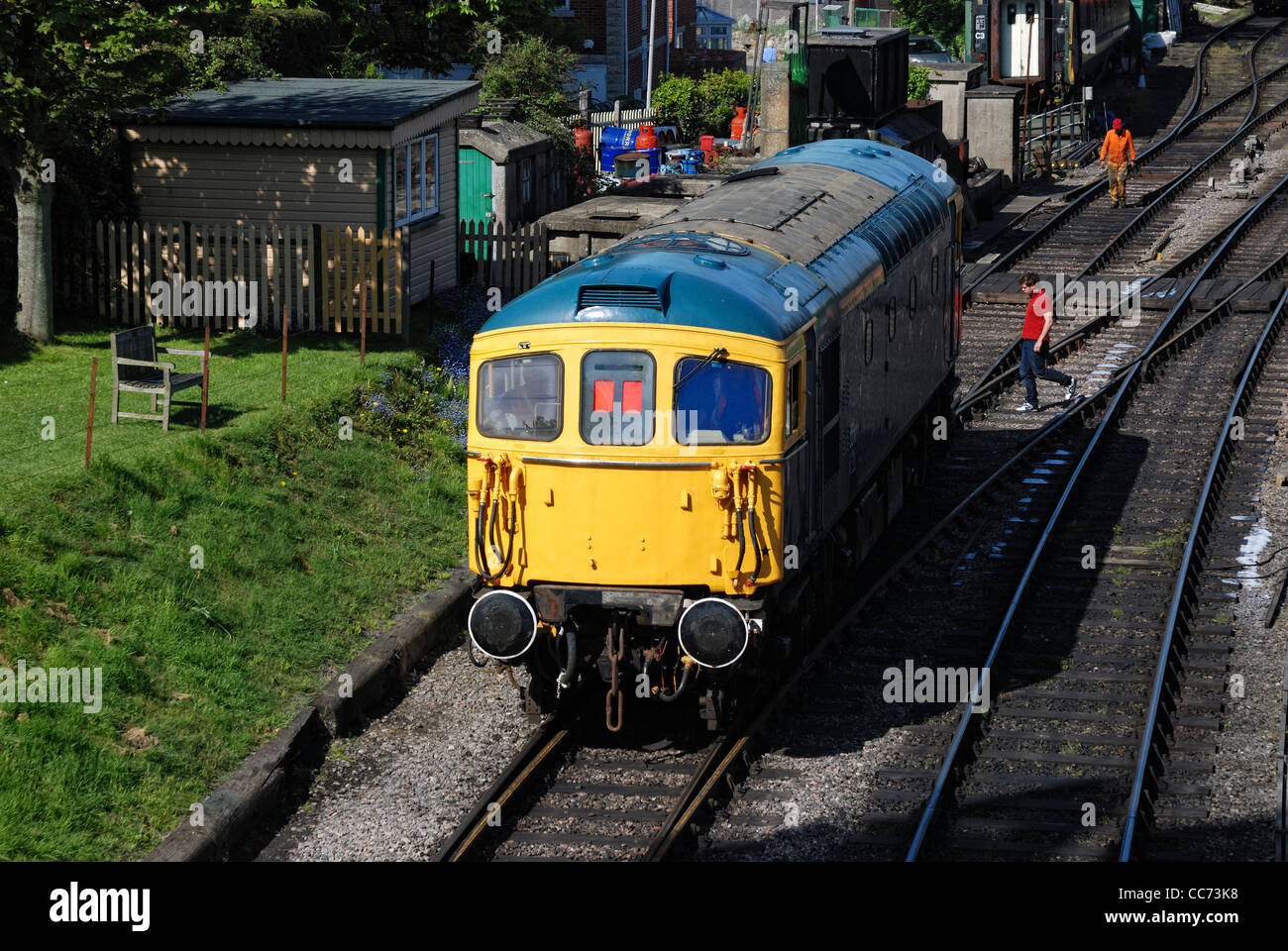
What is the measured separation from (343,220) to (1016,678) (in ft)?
37.1

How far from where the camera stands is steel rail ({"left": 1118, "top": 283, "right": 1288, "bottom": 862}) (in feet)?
36.6

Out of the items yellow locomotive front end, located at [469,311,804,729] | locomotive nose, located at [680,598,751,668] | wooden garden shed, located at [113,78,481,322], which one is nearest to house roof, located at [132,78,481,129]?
wooden garden shed, located at [113,78,481,322]

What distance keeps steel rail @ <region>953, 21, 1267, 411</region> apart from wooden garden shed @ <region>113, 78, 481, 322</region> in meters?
7.67

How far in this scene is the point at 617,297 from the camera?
11531 millimetres

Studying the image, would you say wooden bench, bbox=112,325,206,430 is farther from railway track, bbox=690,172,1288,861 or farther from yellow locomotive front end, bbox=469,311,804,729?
railway track, bbox=690,172,1288,861

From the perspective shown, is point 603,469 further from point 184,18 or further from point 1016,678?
point 184,18

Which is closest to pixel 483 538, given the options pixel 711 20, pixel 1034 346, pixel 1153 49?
pixel 1034 346

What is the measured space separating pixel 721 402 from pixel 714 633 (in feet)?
5.05

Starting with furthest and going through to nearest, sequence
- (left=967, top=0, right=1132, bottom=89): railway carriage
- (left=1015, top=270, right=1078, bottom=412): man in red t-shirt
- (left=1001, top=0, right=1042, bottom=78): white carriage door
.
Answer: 1. (left=1001, top=0, right=1042, bottom=78): white carriage door
2. (left=967, top=0, right=1132, bottom=89): railway carriage
3. (left=1015, top=270, right=1078, bottom=412): man in red t-shirt

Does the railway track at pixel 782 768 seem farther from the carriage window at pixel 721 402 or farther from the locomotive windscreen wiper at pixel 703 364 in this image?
the locomotive windscreen wiper at pixel 703 364

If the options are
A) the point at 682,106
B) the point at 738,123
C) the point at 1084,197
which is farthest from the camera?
the point at 682,106

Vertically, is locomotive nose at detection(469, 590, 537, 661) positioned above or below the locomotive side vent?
below

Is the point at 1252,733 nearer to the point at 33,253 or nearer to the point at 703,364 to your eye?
the point at 703,364

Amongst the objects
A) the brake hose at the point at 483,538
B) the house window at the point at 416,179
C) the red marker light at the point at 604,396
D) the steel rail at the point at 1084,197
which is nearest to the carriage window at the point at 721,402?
the red marker light at the point at 604,396
